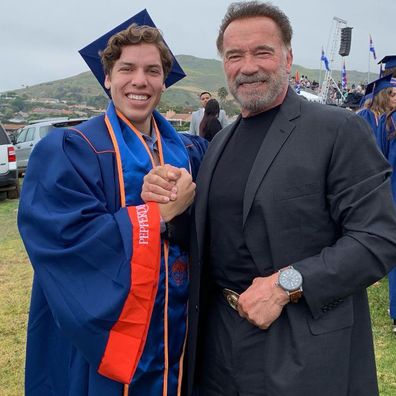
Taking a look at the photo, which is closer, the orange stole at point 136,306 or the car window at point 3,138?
the orange stole at point 136,306

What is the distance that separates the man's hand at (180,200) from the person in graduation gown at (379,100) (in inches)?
135

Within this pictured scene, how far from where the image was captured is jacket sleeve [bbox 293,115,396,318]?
1.63m

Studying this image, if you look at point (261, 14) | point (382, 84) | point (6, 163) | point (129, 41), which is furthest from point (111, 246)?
point (6, 163)

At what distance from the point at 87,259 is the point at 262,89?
95cm

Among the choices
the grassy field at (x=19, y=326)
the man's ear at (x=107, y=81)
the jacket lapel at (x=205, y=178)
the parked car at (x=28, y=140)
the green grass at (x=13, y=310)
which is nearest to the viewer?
the jacket lapel at (x=205, y=178)

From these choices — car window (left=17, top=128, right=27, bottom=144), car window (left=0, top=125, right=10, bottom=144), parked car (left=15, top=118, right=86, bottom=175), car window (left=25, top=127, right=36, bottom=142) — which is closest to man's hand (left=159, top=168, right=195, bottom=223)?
car window (left=0, top=125, right=10, bottom=144)

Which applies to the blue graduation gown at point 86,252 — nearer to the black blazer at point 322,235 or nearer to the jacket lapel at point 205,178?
the jacket lapel at point 205,178

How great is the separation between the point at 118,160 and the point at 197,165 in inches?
22.3

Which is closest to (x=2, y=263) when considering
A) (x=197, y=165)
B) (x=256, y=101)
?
(x=197, y=165)

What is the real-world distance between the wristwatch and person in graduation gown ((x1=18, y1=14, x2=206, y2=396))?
0.51 meters

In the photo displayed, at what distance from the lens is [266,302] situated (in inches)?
65.6

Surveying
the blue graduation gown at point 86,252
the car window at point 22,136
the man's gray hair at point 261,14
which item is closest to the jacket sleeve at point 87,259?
the blue graduation gown at point 86,252

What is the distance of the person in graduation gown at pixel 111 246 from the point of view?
1816 mm

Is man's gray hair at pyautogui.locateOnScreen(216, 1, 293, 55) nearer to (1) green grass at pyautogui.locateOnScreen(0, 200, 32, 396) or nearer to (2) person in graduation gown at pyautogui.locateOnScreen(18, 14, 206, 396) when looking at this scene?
(2) person in graduation gown at pyautogui.locateOnScreen(18, 14, 206, 396)
